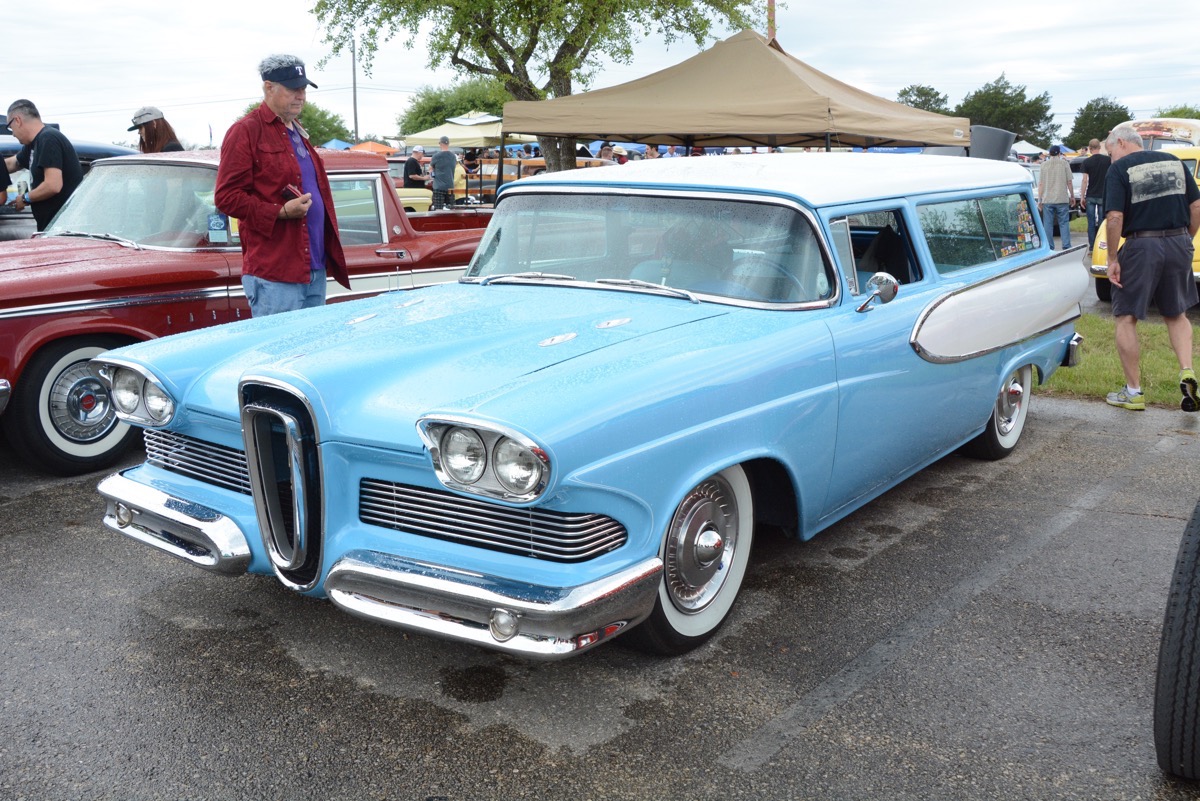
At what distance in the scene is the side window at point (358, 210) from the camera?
621 centimetres

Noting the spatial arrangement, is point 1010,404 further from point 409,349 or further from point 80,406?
point 80,406

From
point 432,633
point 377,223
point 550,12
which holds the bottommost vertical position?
point 432,633

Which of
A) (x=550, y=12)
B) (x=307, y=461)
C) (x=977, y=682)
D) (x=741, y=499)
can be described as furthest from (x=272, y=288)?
(x=550, y=12)

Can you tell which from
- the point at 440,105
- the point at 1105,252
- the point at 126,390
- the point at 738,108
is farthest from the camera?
the point at 440,105

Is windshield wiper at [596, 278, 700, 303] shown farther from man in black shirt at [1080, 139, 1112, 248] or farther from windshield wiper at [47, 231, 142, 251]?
man in black shirt at [1080, 139, 1112, 248]

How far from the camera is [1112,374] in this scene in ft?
24.0

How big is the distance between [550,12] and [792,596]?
1544cm

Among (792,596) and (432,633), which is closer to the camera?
(432,633)

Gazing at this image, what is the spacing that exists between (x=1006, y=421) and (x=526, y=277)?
2.83 meters

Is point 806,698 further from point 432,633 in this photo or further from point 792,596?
point 432,633

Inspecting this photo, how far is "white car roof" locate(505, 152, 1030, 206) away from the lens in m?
3.88

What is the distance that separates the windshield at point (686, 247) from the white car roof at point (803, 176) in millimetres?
94

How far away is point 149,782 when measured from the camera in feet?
8.41

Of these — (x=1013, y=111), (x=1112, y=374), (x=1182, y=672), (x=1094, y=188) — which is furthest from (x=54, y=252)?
(x=1013, y=111)
